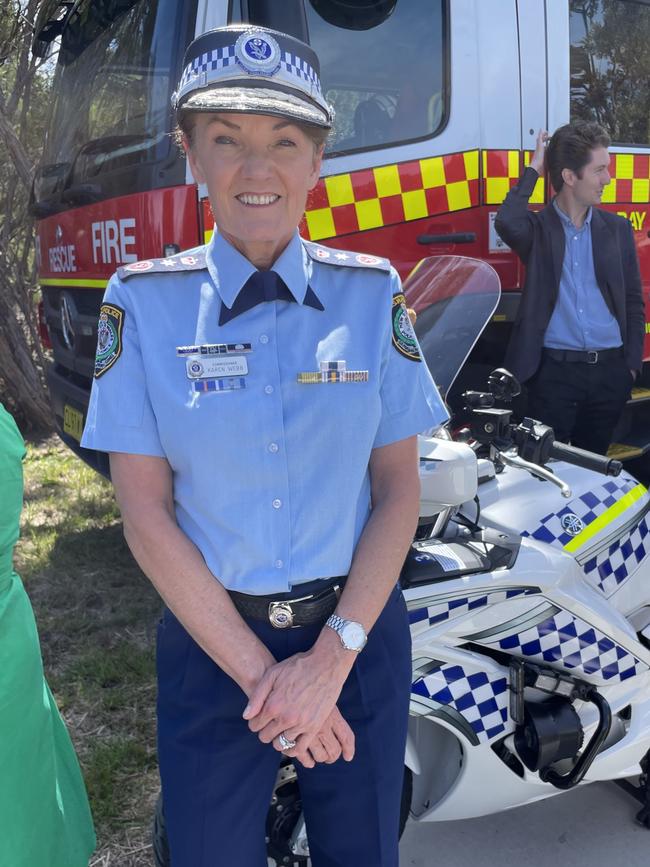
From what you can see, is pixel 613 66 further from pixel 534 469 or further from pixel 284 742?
pixel 284 742

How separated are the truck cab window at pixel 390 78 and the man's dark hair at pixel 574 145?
1.26 ft

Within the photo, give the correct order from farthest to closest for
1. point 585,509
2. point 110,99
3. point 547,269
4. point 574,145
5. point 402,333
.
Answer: point 110,99
point 547,269
point 574,145
point 585,509
point 402,333

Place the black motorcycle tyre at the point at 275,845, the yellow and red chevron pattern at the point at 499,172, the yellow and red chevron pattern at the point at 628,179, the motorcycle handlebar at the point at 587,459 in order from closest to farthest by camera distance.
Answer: the black motorcycle tyre at the point at 275,845 < the motorcycle handlebar at the point at 587,459 < the yellow and red chevron pattern at the point at 499,172 < the yellow and red chevron pattern at the point at 628,179

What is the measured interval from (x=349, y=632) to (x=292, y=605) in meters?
0.09

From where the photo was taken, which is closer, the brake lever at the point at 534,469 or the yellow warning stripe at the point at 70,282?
the brake lever at the point at 534,469

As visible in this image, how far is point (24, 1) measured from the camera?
6.01 meters

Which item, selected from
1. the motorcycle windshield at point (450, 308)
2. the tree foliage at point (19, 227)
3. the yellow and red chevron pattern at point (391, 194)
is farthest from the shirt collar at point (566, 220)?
the tree foliage at point (19, 227)

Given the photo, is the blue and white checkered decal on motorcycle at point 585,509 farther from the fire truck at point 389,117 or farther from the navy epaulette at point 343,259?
the fire truck at point 389,117

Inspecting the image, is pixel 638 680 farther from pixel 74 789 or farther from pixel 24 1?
pixel 24 1

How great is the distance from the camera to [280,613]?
126 cm

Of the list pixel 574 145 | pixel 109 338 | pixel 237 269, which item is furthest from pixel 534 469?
pixel 574 145

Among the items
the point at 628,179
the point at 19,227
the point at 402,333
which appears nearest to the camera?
the point at 402,333

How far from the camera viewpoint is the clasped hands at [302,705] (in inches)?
47.4

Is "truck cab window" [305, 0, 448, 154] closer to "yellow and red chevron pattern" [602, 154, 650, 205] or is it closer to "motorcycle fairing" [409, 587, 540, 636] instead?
"yellow and red chevron pattern" [602, 154, 650, 205]
